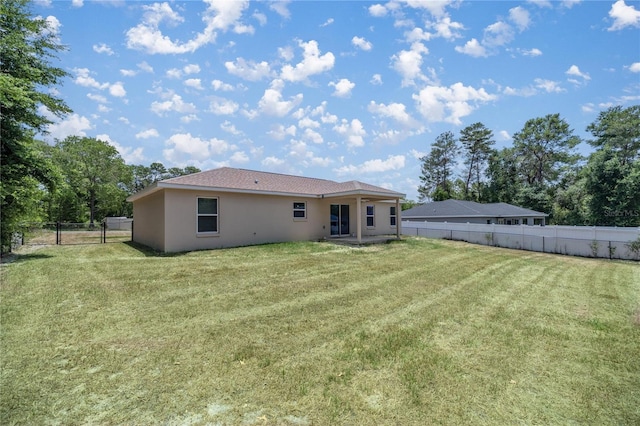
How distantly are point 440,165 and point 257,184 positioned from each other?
3650 cm

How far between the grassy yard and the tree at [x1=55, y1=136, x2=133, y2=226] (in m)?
28.0

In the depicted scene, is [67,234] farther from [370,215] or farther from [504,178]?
[504,178]

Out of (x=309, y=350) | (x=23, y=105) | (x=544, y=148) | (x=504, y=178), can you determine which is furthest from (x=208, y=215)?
(x=544, y=148)

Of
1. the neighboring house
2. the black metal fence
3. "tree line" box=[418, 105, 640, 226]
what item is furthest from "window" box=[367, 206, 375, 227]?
"tree line" box=[418, 105, 640, 226]

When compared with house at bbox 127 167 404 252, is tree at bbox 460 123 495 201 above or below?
above

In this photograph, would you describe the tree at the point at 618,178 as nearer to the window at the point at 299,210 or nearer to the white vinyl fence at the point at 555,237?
the white vinyl fence at the point at 555,237

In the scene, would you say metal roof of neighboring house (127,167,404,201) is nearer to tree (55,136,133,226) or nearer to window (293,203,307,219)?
window (293,203,307,219)

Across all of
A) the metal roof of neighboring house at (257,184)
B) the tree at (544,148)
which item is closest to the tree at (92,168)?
the metal roof of neighboring house at (257,184)

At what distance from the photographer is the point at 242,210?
40.1 ft

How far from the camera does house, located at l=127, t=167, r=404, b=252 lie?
10.7 metres

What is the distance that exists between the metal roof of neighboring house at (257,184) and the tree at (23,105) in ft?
10.8

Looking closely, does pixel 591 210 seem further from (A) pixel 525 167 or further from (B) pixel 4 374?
(B) pixel 4 374

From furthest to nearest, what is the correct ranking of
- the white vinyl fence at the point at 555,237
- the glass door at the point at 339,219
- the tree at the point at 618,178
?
1. the tree at the point at 618,178
2. the glass door at the point at 339,219
3. the white vinyl fence at the point at 555,237

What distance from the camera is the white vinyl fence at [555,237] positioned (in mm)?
12609
